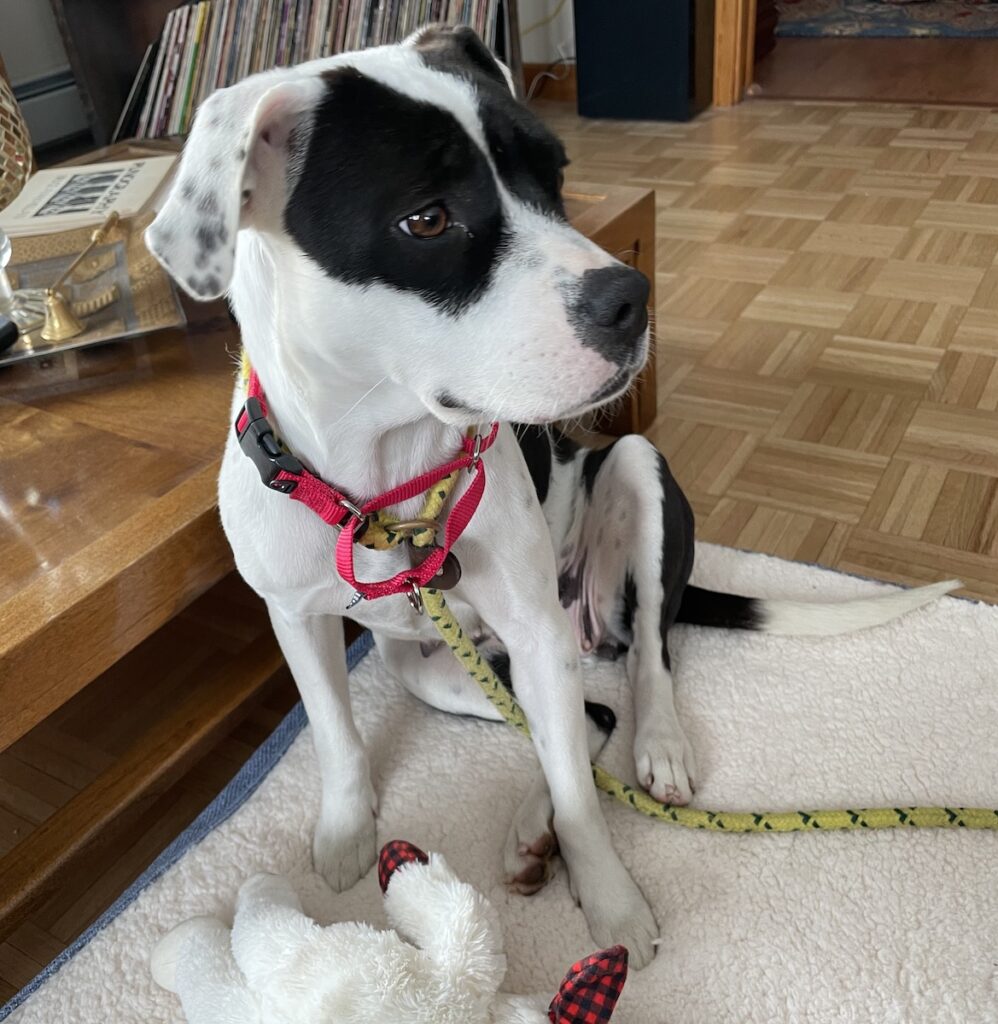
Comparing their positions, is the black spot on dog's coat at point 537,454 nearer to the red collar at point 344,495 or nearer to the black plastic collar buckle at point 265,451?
the red collar at point 344,495

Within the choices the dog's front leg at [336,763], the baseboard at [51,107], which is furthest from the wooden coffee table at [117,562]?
the baseboard at [51,107]

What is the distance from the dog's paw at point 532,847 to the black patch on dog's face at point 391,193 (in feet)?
1.88

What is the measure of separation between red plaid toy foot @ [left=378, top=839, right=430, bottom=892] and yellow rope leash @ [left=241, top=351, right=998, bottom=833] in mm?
177

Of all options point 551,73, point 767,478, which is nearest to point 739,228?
point 767,478

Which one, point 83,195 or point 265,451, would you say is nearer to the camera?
point 265,451

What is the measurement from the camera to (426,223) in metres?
0.65

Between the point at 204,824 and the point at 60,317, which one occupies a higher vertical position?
the point at 60,317

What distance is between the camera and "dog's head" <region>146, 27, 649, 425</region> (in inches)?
→ 25.2

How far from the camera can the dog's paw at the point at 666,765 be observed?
41.4 inches

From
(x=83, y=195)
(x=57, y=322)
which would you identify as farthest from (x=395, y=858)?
(x=83, y=195)

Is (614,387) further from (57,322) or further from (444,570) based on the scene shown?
(57,322)

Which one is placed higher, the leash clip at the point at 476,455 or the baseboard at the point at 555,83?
the leash clip at the point at 476,455

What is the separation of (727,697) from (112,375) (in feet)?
2.73

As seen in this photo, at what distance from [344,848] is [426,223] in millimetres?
659
